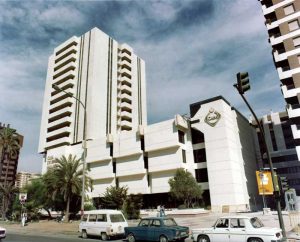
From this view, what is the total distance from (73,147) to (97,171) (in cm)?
1178

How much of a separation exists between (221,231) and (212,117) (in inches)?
1290

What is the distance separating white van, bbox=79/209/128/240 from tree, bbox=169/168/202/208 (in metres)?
19.8

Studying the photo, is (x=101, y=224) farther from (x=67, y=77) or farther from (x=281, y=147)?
(x=281, y=147)

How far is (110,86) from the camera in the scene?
75.8 meters

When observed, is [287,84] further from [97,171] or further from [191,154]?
[97,171]

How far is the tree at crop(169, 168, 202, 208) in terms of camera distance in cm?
3822

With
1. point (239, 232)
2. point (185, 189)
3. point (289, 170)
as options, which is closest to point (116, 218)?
point (239, 232)

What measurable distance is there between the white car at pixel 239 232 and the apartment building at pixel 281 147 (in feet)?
181

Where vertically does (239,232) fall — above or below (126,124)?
below

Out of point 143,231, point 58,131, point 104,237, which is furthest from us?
point 58,131

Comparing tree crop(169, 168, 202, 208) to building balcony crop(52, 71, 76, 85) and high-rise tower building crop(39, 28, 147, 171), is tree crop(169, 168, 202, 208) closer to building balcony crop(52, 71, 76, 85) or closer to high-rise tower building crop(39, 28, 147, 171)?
high-rise tower building crop(39, 28, 147, 171)

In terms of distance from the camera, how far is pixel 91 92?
227 ft

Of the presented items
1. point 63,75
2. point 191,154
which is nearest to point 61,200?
point 191,154

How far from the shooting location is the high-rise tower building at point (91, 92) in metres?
69.2
